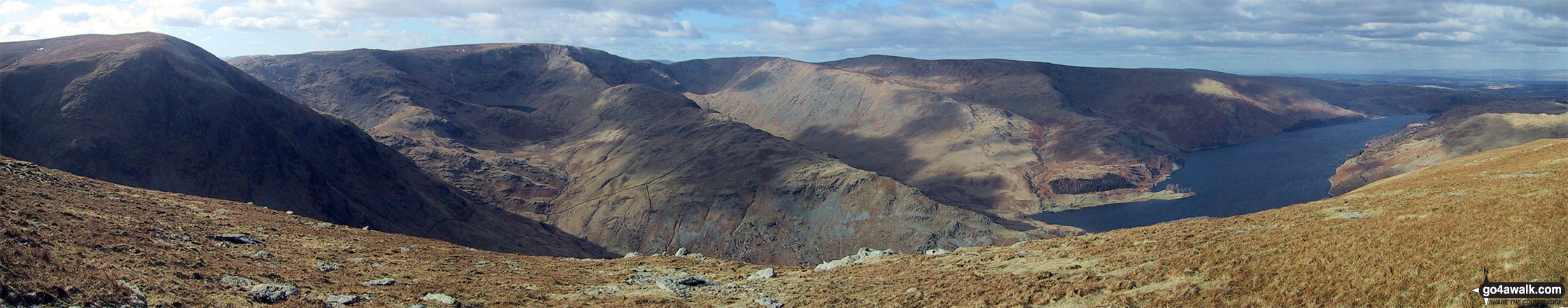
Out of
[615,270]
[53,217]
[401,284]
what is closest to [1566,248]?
[615,270]

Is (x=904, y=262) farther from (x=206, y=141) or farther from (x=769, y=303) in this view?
(x=206, y=141)

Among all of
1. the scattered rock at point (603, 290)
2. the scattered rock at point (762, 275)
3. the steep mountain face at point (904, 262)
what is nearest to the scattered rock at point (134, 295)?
the steep mountain face at point (904, 262)

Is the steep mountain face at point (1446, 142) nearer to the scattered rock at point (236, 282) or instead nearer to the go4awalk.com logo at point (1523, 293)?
Result: the go4awalk.com logo at point (1523, 293)

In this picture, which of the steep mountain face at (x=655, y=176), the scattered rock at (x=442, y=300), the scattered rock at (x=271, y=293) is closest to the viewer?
the scattered rock at (x=271, y=293)

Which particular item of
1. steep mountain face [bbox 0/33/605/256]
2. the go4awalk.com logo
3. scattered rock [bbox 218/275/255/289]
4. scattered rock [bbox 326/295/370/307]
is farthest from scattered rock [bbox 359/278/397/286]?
steep mountain face [bbox 0/33/605/256]

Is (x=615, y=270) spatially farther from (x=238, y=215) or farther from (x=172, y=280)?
(x=238, y=215)

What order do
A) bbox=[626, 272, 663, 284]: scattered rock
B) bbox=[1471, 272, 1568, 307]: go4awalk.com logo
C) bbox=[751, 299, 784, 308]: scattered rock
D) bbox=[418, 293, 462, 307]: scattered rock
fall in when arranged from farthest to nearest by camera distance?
bbox=[626, 272, 663, 284]: scattered rock
bbox=[751, 299, 784, 308]: scattered rock
bbox=[418, 293, 462, 307]: scattered rock
bbox=[1471, 272, 1568, 307]: go4awalk.com logo

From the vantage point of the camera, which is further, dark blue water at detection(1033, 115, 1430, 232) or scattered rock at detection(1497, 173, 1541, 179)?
dark blue water at detection(1033, 115, 1430, 232)

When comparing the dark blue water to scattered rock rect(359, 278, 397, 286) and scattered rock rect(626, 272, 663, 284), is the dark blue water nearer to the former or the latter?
scattered rock rect(626, 272, 663, 284)
